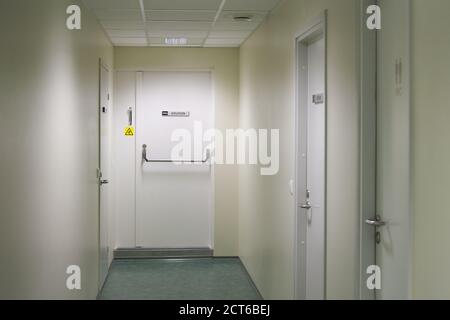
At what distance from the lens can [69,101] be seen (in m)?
3.59

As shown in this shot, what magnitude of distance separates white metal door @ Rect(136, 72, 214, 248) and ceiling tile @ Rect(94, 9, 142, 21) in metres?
1.83

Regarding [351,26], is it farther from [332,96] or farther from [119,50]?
[119,50]

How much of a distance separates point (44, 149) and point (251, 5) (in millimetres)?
2225

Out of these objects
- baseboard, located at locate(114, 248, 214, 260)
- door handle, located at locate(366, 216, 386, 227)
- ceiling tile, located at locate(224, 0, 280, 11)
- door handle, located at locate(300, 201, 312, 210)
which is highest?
ceiling tile, located at locate(224, 0, 280, 11)

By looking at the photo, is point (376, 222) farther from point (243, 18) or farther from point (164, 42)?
point (164, 42)

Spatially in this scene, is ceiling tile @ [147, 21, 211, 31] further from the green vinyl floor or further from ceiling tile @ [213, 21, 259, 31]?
the green vinyl floor

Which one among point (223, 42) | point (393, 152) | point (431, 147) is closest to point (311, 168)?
point (393, 152)

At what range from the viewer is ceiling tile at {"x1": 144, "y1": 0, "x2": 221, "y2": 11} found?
4.26m

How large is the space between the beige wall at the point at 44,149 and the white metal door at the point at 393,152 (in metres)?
1.59

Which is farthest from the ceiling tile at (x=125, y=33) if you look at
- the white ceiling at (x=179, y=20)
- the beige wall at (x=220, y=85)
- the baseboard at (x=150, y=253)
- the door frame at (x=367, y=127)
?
the door frame at (x=367, y=127)

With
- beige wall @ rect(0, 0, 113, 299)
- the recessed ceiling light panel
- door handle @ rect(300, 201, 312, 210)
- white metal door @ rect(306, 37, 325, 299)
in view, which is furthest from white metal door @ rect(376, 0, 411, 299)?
the recessed ceiling light panel

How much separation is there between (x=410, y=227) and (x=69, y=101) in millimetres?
2361
